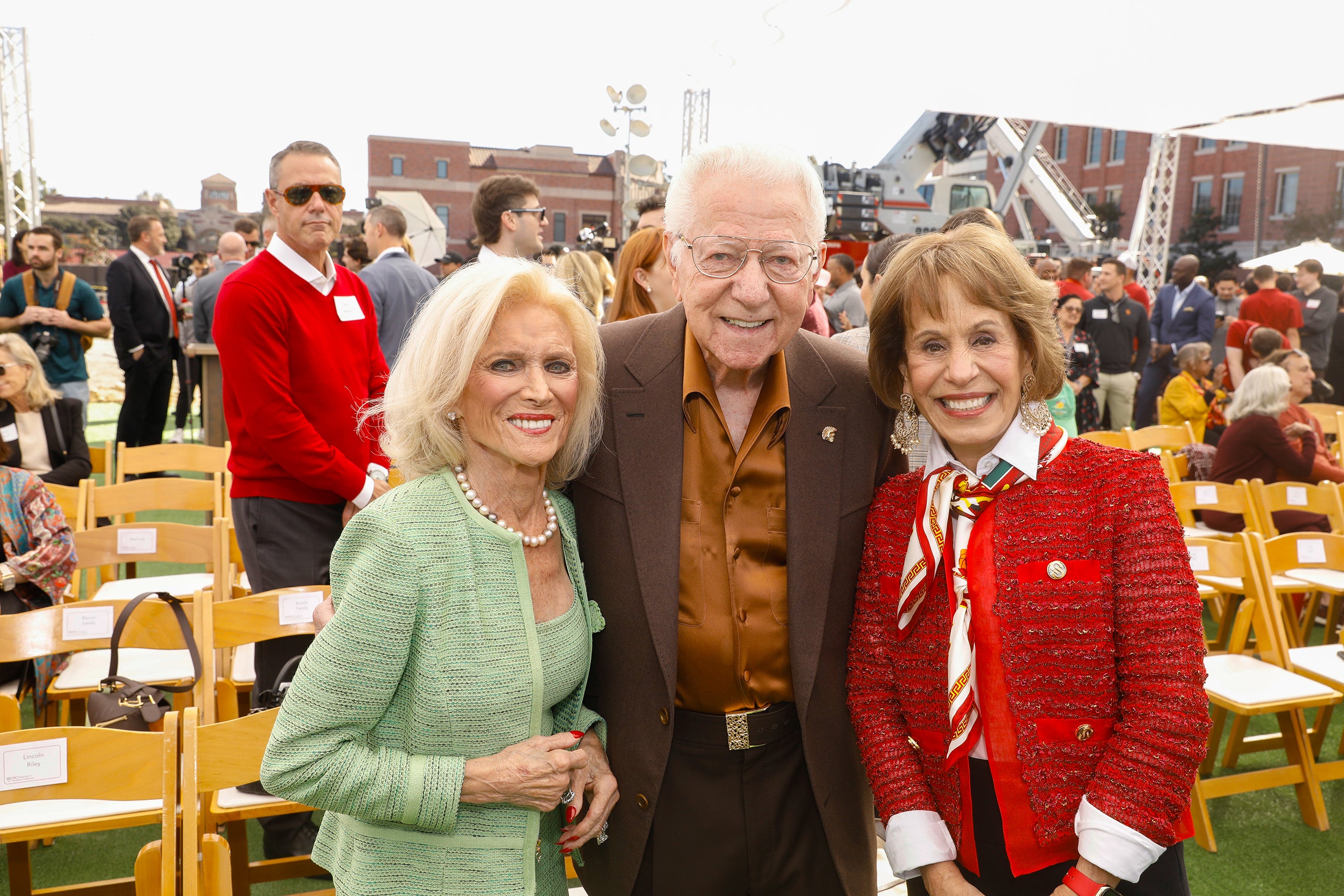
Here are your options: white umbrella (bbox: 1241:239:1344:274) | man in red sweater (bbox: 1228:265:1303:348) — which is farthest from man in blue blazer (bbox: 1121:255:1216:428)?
white umbrella (bbox: 1241:239:1344:274)

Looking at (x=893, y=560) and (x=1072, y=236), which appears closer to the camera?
(x=893, y=560)

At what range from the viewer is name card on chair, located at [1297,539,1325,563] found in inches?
145

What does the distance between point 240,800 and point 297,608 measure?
553mm

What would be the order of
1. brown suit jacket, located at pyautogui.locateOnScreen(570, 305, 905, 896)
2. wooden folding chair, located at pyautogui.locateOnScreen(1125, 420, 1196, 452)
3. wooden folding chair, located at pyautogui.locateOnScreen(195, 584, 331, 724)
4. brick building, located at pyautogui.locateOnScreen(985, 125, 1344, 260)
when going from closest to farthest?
brown suit jacket, located at pyautogui.locateOnScreen(570, 305, 905, 896)
wooden folding chair, located at pyautogui.locateOnScreen(195, 584, 331, 724)
wooden folding chair, located at pyautogui.locateOnScreen(1125, 420, 1196, 452)
brick building, located at pyautogui.locateOnScreen(985, 125, 1344, 260)

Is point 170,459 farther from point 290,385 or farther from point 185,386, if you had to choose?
point 185,386

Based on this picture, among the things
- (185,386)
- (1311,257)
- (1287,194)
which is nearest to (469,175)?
(1287,194)

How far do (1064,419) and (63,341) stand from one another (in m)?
7.34

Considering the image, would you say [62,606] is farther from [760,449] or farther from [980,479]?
[980,479]

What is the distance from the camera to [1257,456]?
515cm

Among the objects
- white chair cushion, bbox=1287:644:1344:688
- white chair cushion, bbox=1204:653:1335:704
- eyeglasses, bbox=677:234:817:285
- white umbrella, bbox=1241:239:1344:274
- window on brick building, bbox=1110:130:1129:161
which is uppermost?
window on brick building, bbox=1110:130:1129:161

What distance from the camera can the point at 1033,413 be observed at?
1.46 m

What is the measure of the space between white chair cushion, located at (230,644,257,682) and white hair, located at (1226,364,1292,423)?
16.9ft

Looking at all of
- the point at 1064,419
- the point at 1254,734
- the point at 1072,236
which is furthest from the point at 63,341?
the point at 1072,236

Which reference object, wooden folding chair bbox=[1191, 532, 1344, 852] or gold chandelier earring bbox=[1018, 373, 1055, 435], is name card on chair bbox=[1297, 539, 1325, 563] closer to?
wooden folding chair bbox=[1191, 532, 1344, 852]
